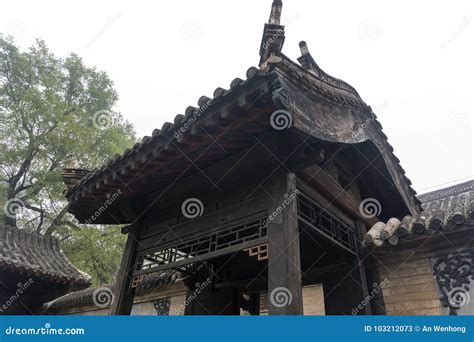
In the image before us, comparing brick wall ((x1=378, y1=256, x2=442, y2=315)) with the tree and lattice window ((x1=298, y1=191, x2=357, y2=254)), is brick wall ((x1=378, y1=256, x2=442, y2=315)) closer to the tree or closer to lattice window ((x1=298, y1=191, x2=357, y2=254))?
lattice window ((x1=298, y1=191, x2=357, y2=254))

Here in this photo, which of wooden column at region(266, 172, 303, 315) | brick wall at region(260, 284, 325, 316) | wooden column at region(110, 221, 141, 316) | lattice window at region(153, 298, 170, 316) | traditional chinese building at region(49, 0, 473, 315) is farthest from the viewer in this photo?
lattice window at region(153, 298, 170, 316)

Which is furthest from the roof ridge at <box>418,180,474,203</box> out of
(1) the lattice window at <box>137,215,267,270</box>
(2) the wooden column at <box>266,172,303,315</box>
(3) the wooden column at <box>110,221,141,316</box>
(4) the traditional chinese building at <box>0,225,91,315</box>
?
(4) the traditional chinese building at <box>0,225,91,315</box>

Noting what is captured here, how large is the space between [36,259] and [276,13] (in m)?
7.70

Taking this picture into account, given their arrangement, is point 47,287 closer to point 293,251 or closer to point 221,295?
point 221,295

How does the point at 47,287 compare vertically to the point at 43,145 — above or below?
below

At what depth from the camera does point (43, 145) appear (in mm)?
12656

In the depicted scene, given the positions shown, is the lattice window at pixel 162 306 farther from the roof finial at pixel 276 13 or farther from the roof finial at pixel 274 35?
the roof finial at pixel 276 13

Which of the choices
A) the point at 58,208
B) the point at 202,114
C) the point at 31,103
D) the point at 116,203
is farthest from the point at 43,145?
the point at 202,114

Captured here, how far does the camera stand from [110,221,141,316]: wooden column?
4613mm

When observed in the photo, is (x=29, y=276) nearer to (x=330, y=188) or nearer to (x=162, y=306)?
(x=162, y=306)

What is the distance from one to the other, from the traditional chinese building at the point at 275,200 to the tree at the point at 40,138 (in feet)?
26.1

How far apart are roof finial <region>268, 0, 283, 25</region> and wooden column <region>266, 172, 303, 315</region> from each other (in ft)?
5.87

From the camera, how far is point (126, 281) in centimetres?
478

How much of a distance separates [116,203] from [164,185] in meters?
0.86
